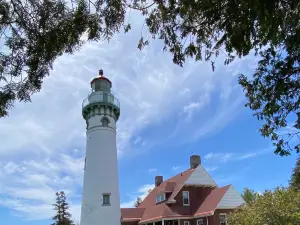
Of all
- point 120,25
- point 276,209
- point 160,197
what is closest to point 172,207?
point 160,197

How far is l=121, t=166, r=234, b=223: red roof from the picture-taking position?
30734mm

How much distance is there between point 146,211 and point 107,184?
10856mm

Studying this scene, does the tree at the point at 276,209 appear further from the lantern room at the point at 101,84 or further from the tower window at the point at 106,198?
the lantern room at the point at 101,84

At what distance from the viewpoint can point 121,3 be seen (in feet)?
24.6

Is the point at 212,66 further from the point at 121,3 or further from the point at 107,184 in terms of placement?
the point at 107,184

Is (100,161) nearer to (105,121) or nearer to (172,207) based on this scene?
(105,121)

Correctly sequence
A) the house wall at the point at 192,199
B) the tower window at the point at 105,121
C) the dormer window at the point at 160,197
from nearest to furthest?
1. the tower window at the point at 105,121
2. the house wall at the point at 192,199
3. the dormer window at the point at 160,197

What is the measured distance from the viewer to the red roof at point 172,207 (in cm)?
3073

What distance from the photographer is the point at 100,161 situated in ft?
89.2

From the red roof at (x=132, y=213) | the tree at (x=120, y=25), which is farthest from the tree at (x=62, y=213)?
the tree at (x=120, y=25)

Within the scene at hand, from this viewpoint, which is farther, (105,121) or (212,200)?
(212,200)

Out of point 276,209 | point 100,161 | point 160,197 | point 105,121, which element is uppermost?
point 105,121

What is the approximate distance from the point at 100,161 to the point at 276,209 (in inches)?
515

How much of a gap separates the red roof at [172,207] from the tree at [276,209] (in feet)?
30.3
